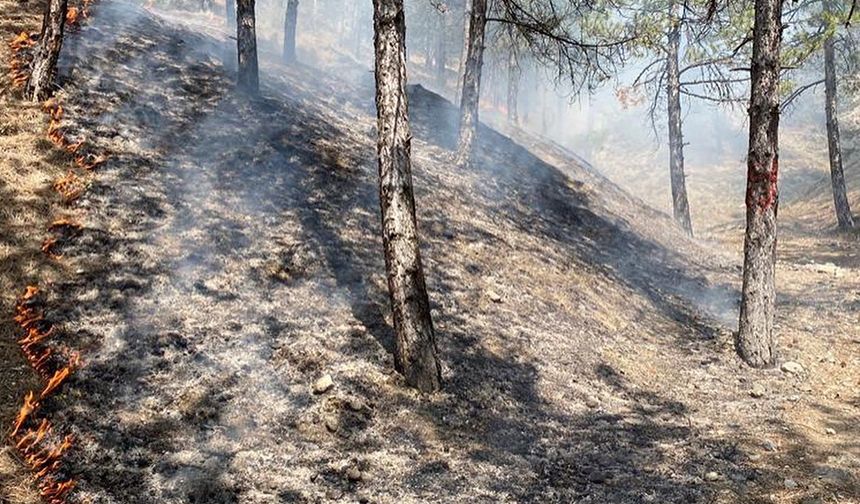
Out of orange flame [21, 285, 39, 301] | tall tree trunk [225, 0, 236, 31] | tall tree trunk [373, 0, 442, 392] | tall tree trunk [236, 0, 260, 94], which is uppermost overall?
tall tree trunk [225, 0, 236, 31]

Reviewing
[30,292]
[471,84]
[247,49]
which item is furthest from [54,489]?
[471,84]

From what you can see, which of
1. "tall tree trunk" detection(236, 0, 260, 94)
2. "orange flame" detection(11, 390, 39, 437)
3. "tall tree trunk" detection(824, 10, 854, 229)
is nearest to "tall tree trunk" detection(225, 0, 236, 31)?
"tall tree trunk" detection(236, 0, 260, 94)

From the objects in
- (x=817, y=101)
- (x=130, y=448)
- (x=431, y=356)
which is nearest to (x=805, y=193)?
(x=431, y=356)

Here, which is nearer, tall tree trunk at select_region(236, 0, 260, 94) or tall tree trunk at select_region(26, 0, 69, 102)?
tall tree trunk at select_region(26, 0, 69, 102)

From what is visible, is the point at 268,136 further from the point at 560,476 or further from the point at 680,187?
the point at 680,187

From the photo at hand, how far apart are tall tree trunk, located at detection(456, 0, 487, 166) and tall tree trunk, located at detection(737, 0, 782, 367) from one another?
238 inches

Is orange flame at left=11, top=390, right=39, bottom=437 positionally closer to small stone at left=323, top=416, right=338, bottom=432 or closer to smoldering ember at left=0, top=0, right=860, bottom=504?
smoldering ember at left=0, top=0, right=860, bottom=504

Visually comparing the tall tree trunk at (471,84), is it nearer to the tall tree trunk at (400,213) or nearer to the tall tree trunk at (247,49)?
the tall tree trunk at (247,49)

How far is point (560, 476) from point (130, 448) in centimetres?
359

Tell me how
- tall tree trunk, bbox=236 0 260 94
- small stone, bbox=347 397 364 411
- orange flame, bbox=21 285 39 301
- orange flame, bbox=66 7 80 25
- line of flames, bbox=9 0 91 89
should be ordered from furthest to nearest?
tall tree trunk, bbox=236 0 260 94, orange flame, bbox=66 7 80 25, line of flames, bbox=9 0 91 89, orange flame, bbox=21 285 39 301, small stone, bbox=347 397 364 411

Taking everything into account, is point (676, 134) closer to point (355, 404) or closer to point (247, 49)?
point (247, 49)

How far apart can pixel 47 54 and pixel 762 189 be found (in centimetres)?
1090

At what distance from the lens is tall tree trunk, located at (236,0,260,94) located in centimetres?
1231

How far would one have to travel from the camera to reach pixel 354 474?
4.57m
